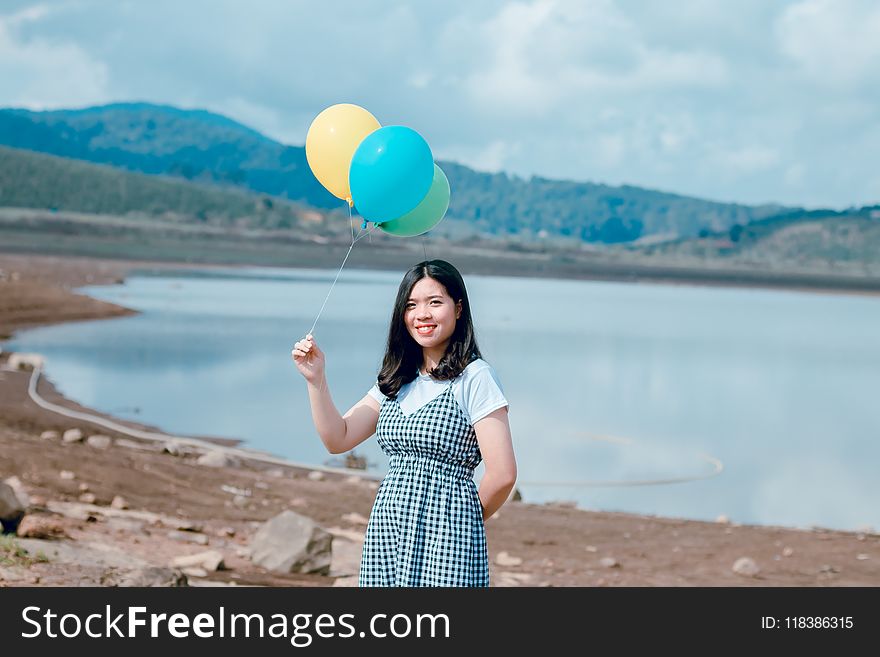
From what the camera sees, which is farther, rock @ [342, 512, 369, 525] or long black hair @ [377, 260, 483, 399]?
rock @ [342, 512, 369, 525]

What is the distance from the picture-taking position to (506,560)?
885 cm

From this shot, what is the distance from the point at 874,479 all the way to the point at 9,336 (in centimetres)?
1745

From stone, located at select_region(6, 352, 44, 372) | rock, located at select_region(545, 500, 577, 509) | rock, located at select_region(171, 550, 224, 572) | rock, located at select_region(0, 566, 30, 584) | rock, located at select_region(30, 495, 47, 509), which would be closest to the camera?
rock, located at select_region(0, 566, 30, 584)

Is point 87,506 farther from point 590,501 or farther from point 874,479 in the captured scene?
point 874,479

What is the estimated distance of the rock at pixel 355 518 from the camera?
9969 mm

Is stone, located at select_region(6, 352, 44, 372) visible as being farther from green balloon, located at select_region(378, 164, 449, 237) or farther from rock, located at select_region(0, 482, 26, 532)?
green balloon, located at select_region(378, 164, 449, 237)

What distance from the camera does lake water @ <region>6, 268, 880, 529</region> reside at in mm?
13930

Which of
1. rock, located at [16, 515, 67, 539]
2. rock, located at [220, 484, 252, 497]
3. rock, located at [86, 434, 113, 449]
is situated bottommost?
rock, located at [16, 515, 67, 539]

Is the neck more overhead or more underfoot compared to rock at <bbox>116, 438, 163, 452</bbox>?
more underfoot

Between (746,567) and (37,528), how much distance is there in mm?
5019

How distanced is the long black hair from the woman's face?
16 mm

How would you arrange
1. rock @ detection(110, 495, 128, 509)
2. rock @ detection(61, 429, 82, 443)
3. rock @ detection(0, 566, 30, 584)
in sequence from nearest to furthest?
1. rock @ detection(0, 566, 30, 584)
2. rock @ detection(110, 495, 128, 509)
3. rock @ detection(61, 429, 82, 443)

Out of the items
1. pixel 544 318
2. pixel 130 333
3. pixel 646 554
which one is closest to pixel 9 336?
pixel 130 333

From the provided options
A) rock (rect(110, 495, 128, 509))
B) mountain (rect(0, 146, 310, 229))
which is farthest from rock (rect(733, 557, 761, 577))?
mountain (rect(0, 146, 310, 229))
